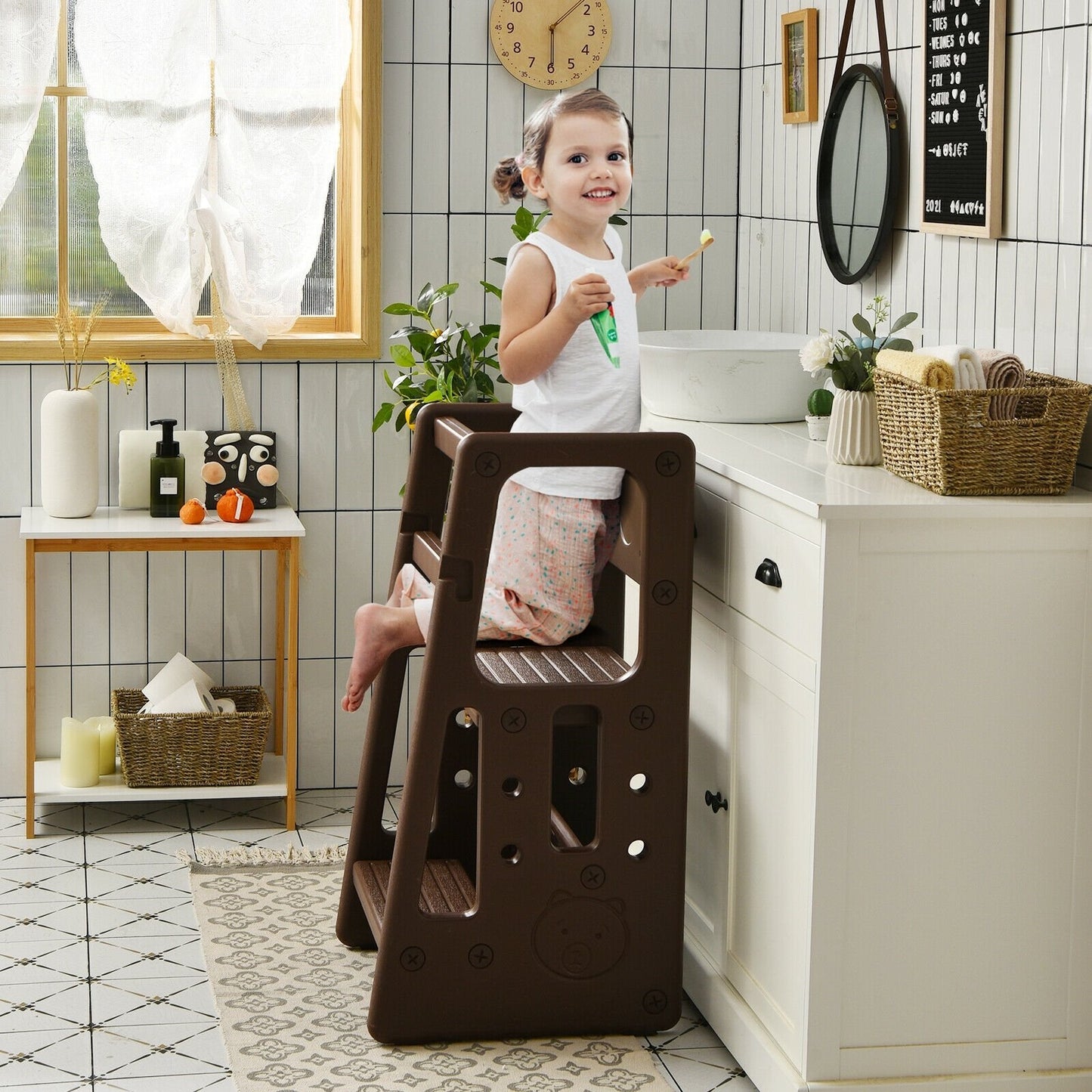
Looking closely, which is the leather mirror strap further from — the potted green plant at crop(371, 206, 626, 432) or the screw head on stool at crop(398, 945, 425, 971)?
→ the screw head on stool at crop(398, 945, 425, 971)

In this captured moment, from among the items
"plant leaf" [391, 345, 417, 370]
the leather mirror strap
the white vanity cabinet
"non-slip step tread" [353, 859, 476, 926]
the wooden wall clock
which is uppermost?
the wooden wall clock

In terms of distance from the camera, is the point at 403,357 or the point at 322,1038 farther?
the point at 403,357

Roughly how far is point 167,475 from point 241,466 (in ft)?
0.61

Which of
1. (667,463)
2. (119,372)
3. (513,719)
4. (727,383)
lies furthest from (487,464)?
(119,372)

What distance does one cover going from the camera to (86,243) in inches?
139

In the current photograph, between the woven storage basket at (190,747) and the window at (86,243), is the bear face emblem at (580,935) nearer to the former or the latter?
the woven storage basket at (190,747)

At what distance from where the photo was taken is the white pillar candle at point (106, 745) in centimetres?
344

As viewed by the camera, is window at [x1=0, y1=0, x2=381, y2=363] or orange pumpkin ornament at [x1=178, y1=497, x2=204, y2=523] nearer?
orange pumpkin ornament at [x1=178, y1=497, x2=204, y2=523]

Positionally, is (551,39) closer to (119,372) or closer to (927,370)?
(119,372)

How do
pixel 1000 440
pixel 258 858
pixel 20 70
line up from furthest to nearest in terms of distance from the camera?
pixel 20 70, pixel 258 858, pixel 1000 440

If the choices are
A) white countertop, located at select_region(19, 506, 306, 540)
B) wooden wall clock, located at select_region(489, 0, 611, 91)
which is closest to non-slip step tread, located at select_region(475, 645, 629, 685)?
white countertop, located at select_region(19, 506, 306, 540)

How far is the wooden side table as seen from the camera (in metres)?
3.24

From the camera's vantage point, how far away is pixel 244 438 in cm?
350

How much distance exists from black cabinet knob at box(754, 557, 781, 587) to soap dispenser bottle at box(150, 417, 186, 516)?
1.57 metres
